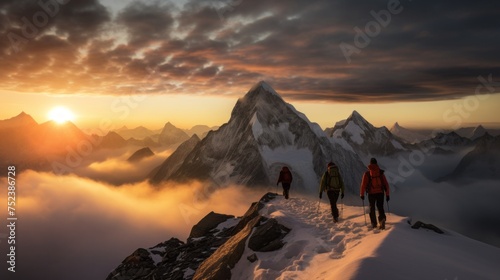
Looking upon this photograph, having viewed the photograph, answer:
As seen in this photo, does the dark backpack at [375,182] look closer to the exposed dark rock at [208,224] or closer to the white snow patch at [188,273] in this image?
the white snow patch at [188,273]

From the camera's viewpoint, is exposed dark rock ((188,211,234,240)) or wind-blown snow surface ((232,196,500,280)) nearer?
wind-blown snow surface ((232,196,500,280))

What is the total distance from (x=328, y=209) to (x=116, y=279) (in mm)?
24155

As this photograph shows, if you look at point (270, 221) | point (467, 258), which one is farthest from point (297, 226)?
point (467, 258)

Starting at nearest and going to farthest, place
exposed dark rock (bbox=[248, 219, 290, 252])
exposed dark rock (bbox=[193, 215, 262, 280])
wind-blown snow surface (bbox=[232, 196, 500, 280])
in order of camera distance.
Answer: wind-blown snow surface (bbox=[232, 196, 500, 280]) < exposed dark rock (bbox=[248, 219, 290, 252]) < exposed dark rock (bbox=[193, 215, 262, 280])

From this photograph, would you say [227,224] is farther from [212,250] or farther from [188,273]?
[188,273]

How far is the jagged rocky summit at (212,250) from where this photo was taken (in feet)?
54.8

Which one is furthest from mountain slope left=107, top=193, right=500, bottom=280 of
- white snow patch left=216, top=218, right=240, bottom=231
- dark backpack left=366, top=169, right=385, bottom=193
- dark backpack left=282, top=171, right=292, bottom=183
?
white snow patch left=216, top=218, right=240, bottom=231

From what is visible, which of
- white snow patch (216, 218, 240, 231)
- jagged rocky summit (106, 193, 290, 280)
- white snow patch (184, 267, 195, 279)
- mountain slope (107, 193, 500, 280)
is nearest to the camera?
mountain slope (107, 193, 500, 280)

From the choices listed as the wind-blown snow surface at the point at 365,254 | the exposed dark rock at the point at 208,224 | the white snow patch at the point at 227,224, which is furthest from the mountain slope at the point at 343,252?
the exposed dark rock at the point at 208,224

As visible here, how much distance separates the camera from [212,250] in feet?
90.6

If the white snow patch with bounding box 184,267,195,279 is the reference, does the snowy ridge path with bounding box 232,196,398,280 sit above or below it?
above

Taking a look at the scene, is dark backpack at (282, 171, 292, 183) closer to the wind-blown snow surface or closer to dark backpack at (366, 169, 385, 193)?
the wind-blown snow surface

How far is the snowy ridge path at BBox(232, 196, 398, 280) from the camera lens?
494 inches

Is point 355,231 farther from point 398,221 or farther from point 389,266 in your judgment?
point 389,266
